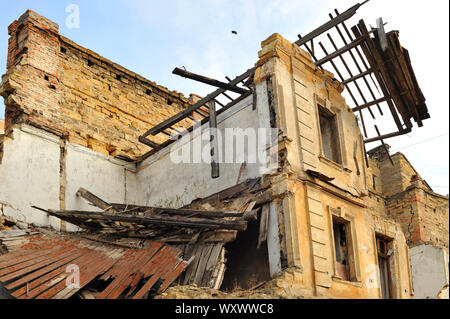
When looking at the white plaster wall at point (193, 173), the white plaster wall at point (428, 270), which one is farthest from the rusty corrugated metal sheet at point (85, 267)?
the white plaster wall at point (428, 270)

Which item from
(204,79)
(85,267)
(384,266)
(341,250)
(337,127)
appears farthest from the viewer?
(384,266)

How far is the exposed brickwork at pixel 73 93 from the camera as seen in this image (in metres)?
14.5

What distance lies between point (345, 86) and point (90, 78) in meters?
7.32

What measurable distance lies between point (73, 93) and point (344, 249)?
8515 mm

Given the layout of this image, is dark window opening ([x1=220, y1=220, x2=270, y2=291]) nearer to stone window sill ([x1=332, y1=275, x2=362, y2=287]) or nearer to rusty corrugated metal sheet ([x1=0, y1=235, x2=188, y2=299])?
stone window sill ([x1=332, y1=275, x2=362, y2=287])

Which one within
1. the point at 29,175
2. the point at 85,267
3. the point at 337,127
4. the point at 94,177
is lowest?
the point at 85,267

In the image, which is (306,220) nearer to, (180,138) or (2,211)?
(180,138)

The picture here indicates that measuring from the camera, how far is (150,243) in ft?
36.9

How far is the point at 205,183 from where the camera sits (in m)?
13.2

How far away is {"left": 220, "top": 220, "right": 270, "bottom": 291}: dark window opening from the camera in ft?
37.4

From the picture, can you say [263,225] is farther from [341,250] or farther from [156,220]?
[341,250]

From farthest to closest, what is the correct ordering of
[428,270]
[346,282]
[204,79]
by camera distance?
[428,270]
[204,79]
[346,282]

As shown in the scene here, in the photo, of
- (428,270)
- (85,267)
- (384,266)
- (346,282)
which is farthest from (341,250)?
(428,270)
